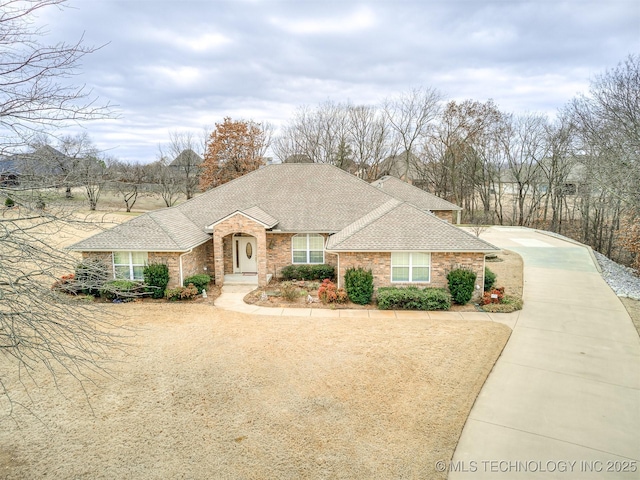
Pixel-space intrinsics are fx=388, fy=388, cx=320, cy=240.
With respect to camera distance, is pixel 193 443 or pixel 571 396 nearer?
pixel 193 443

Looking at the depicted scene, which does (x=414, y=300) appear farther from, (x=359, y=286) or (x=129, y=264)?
(x=129, y=264)

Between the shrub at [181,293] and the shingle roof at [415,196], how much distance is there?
15.7 metres

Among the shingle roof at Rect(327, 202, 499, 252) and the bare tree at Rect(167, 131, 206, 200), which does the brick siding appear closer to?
the shingle roof at Rect(327, 202, 499, 252)

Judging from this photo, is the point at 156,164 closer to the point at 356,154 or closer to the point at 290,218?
the point at 356,154

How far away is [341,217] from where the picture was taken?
65.4ft

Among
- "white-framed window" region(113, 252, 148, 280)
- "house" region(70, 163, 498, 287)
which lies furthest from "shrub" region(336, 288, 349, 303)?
"white-framed window" region(113, 252, 148, 280)

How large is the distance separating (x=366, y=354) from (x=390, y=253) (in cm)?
587

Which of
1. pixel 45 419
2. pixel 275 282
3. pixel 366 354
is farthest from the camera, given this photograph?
pixel 275 282

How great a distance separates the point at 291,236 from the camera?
19.4 metres

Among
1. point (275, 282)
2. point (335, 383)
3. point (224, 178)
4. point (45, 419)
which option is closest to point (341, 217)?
point (275, 282)

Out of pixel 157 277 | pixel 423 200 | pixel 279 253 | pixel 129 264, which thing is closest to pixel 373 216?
pixel 279 253

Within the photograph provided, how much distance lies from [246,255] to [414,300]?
923 cm

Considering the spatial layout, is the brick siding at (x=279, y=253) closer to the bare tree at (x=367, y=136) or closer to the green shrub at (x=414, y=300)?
the green shrub at (x=414, y=300)

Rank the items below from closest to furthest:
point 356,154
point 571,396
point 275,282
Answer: point 571,396 < point 275,282 < point 356,154
